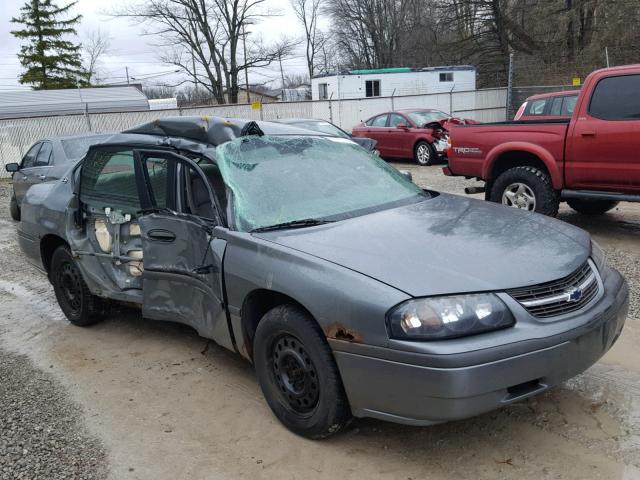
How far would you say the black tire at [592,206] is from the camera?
7.99 meters

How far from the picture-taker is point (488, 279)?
2.72 metres

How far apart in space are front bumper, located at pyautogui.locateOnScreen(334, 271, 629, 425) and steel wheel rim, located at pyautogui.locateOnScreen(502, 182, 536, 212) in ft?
14.9

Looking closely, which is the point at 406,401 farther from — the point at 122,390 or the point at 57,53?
the point at 57,53

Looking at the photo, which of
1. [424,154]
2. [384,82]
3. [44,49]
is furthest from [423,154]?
[44,49]

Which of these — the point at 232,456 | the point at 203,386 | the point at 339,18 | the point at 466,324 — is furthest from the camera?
the point at 339,18

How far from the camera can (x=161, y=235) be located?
404 centimetres

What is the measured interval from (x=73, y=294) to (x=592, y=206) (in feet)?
21.9

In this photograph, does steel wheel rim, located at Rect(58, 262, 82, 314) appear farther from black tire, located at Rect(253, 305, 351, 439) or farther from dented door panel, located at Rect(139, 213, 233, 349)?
black tire, located at Rect(253, 305, 351, 439)

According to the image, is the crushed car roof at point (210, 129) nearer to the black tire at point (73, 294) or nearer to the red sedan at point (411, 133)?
the black tire at point (73, 294)

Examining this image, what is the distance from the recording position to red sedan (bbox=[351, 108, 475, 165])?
15.5m

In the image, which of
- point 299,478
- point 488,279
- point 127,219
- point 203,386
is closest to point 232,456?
point 299,478

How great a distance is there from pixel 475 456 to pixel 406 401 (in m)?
0.62

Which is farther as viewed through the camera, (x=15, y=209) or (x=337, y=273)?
(x=15, y=209)

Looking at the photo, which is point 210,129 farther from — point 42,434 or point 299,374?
point 42,434
